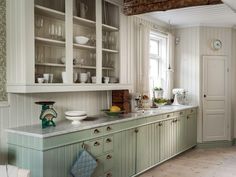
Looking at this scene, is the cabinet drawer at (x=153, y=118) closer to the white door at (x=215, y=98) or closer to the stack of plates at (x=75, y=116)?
the stack of plates at (x=75, y=116)

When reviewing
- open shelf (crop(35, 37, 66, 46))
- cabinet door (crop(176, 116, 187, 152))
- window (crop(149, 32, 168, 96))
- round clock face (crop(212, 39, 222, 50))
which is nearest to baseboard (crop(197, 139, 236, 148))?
cabinet door (crop(176, 116, 187, 152))

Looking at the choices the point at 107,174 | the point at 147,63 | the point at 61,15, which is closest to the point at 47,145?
the point at 107,174

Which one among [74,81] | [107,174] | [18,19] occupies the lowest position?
[107,174]

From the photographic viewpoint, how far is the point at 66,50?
3.06m

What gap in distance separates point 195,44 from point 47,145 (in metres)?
4.27

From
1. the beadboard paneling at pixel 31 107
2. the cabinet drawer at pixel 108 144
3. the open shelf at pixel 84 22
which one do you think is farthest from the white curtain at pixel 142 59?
the cabinet drawer at pixel 108 144

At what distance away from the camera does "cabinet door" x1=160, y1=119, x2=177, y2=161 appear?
4422 mm

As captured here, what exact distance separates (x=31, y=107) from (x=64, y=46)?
78 cm

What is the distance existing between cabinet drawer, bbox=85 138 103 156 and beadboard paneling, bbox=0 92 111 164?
0.61m

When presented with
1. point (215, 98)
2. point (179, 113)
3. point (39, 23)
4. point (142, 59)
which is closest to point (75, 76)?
point (39, 23)

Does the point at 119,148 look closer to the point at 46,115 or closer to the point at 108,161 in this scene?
the point at 108,161

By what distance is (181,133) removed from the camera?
508 cm

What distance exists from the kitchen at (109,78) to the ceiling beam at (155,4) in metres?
0.02

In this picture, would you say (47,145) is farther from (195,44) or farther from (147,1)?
(195,44)
